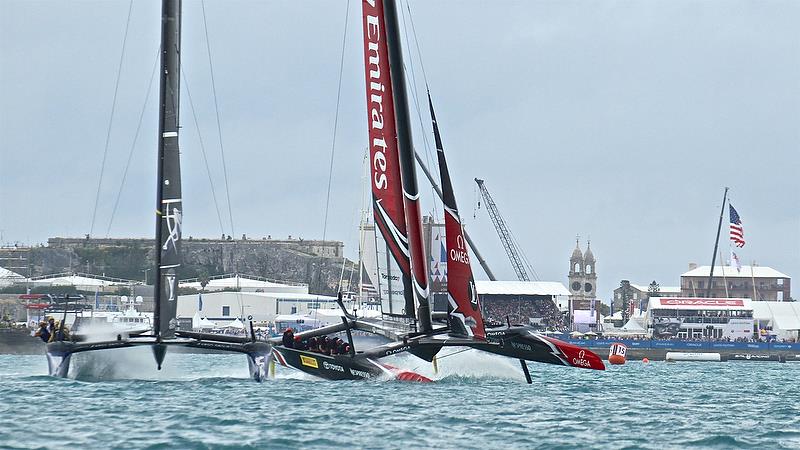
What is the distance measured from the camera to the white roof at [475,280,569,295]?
11769 cm

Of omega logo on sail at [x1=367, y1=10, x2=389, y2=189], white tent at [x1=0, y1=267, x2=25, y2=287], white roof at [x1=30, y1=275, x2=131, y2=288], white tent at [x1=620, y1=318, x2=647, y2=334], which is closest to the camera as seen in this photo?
omega logo on sail at [x1=367, y1=10, x2=389, y2=189]

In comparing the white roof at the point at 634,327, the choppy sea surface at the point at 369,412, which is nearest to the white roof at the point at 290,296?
the white roof at the point at 634,327

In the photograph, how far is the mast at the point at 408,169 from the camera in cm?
3247

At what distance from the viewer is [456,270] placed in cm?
3466

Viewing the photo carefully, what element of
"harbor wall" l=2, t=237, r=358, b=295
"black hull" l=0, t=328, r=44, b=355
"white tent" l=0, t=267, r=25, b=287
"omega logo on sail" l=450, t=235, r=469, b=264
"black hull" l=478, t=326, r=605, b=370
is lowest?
"black hull" l=478, t=326, r=605, b=370

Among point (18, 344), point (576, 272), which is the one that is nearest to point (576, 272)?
point (576, 272)

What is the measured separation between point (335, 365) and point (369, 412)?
25.4 ft

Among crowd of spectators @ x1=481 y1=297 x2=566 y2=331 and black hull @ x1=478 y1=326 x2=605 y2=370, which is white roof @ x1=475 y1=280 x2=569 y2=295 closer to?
crowd of spectators @ x1=481 y1=297 x2=566 y2=331

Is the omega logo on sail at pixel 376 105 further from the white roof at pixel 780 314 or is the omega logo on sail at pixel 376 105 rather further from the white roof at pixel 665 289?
the white roof at pixel 665 289

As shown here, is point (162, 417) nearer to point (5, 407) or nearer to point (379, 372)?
point (5, 407)

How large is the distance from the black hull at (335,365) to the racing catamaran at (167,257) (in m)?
0.80

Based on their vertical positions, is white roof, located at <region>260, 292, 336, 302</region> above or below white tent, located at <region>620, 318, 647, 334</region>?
above

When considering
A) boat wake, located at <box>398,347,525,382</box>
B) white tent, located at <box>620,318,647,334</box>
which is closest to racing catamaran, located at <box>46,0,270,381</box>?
boat wake, located at <box>398,347,525,382</box>

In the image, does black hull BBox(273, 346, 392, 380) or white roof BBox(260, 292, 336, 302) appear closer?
black hull BBox(273, 346, 392, 380)
